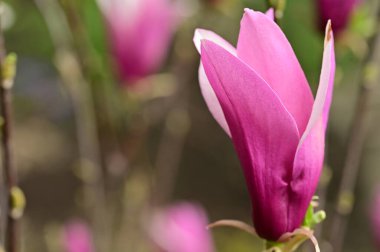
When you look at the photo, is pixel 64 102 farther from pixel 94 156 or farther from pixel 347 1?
pixel 347 1

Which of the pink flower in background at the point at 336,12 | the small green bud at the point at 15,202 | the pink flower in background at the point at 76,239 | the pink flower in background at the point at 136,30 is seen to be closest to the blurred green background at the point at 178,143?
the pink flower in background at the point at 136,30

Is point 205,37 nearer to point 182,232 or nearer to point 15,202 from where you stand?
point 15,202

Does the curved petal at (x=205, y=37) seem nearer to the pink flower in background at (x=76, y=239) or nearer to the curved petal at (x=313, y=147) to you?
the curved petal at (x=313, y=147)

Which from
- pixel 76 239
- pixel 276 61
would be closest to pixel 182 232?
pixel 76 239

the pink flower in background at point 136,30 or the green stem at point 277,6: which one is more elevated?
the green stem at point 277,6

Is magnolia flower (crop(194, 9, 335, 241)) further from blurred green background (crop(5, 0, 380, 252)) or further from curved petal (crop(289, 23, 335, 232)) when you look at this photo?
blurred green background (crop(5, 0, 380, 252))

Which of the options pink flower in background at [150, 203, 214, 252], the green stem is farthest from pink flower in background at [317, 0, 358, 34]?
pink flower in background at [150, 203, 214, 252]
